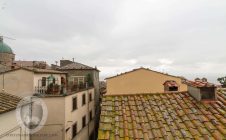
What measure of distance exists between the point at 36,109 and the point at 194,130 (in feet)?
49.0

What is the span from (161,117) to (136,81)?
15.3m

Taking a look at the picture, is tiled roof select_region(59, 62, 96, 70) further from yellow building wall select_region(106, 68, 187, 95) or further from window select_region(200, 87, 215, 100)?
window select_region(200, 87, 215, 100)

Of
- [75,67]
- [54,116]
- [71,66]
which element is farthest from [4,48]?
[54,116]

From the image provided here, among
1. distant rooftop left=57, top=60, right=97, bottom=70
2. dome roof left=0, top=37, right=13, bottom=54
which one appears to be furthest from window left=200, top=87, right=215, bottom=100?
dome roof left=0, top=37, right=13, bottom=54

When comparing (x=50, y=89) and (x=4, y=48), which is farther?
(x=4, y=48)

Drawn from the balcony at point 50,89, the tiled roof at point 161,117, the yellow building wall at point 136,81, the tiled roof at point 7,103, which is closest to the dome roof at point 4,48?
the balcony at point 50,89

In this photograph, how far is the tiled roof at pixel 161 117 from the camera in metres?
8.34

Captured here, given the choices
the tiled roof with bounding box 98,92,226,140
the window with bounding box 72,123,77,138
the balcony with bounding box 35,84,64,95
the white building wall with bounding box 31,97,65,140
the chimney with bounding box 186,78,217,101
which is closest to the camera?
the tiled roof with bounding box 98,92,226,140

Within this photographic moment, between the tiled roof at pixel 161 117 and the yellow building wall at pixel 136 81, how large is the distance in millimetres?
12865

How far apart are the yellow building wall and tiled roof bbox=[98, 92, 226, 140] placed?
1286 centimetres

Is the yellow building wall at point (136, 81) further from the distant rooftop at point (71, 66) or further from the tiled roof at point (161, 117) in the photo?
Answer: the tiled roof at point (161, 117)

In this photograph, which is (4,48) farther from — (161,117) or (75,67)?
(161,117)

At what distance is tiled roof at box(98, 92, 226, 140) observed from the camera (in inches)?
328

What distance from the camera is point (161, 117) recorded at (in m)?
Answer: 9.63
